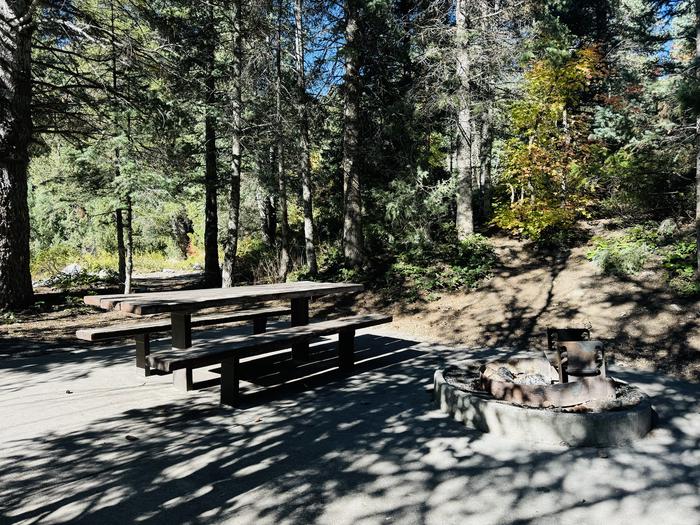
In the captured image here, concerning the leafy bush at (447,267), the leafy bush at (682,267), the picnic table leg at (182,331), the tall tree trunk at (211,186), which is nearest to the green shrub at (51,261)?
the tall tree trunk at (211,186)

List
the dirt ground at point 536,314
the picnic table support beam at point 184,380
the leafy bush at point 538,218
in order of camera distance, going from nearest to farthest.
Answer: the picnic table support beam at point 184,380 → the dirt ground at point 536,314 → the leafy bush at point 538,218

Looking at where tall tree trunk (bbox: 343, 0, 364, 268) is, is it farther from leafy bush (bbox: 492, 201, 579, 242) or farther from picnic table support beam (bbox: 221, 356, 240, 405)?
picnic table support beam (bbox: 221, 356, 240, 405)

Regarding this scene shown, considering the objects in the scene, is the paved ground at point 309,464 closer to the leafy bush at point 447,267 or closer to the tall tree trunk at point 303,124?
the leafy bush at point 447,267

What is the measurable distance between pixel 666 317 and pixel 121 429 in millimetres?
7472

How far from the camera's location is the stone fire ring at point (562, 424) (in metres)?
3.92

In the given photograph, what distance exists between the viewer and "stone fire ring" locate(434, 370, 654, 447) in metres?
3.92

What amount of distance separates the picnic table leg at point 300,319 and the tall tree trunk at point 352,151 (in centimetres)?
591

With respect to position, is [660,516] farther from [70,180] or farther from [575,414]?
[70,180]

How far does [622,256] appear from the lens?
923 centimetres

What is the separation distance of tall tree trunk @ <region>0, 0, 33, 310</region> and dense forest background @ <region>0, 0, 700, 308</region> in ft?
0.11

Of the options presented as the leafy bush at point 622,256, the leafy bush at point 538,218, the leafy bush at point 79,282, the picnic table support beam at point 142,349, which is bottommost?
the picnic table support beam at point 142,349

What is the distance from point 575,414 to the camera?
13.0ft

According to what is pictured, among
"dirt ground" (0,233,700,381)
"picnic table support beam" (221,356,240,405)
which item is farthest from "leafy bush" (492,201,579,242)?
"picnic table support beam" (221,356,240,405)

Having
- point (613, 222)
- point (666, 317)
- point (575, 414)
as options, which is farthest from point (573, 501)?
point (613, 222)
